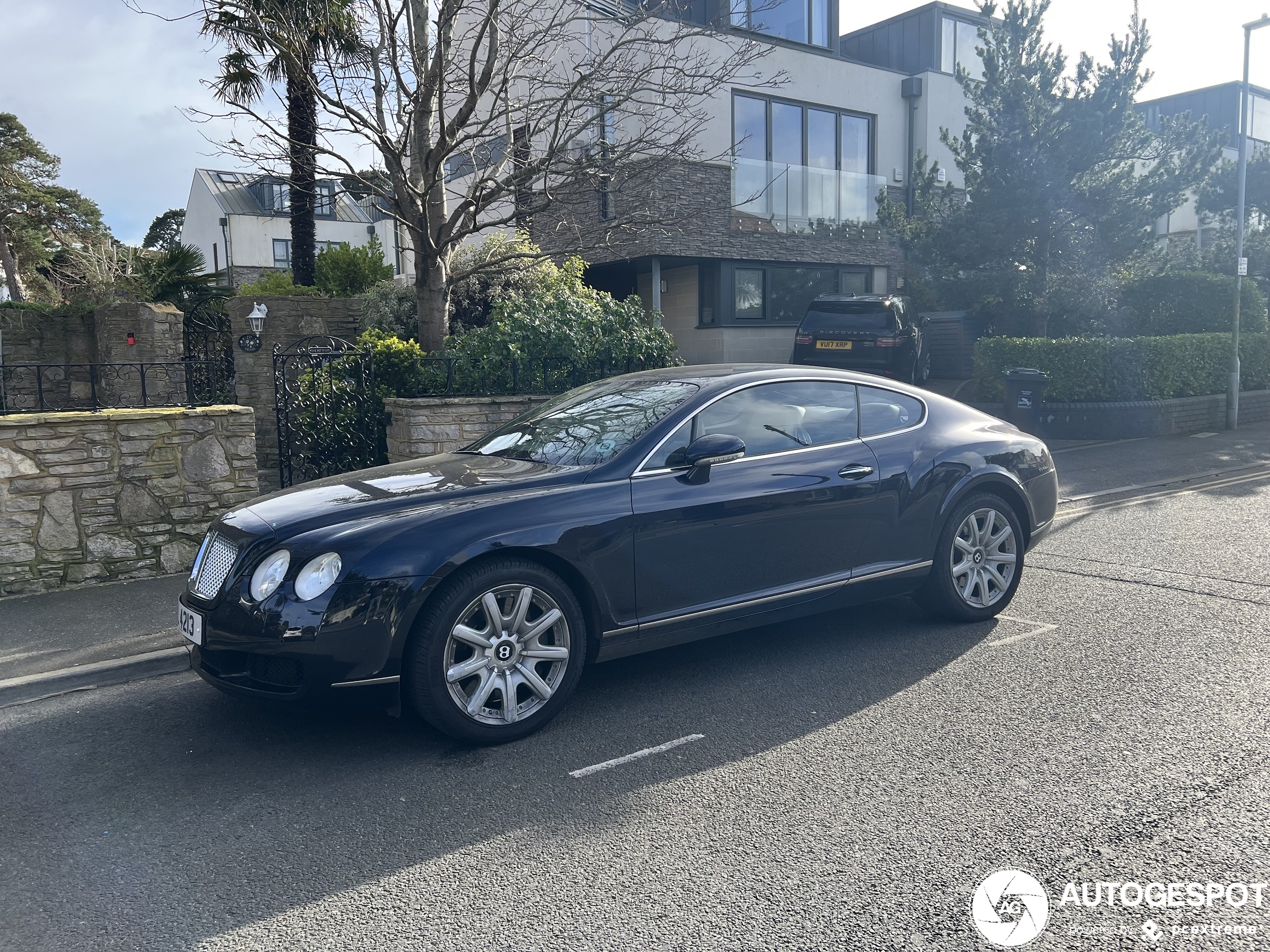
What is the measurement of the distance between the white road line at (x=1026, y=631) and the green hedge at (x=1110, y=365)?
10149 mm

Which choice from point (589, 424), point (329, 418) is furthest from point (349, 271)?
point (589, 424)

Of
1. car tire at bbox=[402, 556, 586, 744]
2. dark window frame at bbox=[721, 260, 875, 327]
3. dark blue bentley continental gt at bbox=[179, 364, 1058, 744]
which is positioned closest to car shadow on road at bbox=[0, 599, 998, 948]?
car tire at bbox=[402, 556, 586, 744]

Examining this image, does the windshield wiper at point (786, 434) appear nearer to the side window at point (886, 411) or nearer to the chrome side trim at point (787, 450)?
the chrome side trim at point (787, 450)

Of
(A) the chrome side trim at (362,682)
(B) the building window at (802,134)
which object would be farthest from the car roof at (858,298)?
(A) the chrome side trim at (362,682)

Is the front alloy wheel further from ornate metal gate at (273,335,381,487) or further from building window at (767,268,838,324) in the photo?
building window at (767,268,838,324)

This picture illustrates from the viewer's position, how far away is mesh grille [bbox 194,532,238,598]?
4.25 metres

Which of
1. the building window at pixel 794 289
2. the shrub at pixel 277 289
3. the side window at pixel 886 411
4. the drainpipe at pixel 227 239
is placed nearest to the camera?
the side window at pixel 886 411

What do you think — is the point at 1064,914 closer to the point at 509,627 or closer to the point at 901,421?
the point at 509,627

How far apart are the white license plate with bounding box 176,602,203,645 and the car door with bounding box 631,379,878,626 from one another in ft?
6.10

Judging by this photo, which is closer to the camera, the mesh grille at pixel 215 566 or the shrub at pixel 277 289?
the mesh grille at pixel 215 566

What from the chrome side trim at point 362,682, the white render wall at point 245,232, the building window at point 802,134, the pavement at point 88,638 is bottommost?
the pavement at point 88,638

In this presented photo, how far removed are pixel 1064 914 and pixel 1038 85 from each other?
16713mm

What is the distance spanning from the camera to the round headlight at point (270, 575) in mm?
4000

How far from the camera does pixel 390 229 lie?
34.4m
